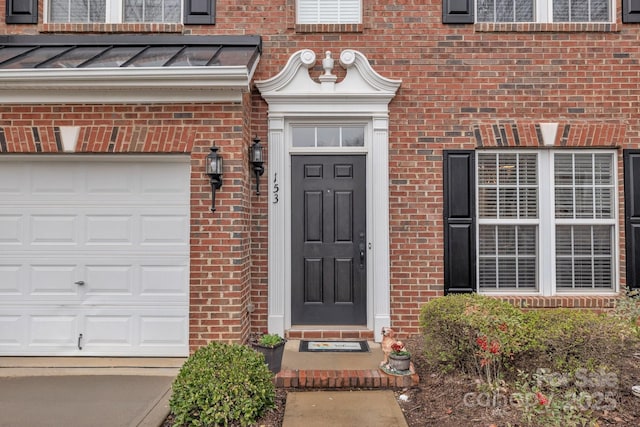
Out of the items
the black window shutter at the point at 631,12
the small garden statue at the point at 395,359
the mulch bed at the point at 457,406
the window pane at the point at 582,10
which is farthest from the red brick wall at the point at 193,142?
the black window shutter at the point at 631,12

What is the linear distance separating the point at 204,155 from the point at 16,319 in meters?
2.76

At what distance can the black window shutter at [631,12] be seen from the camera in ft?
17.6

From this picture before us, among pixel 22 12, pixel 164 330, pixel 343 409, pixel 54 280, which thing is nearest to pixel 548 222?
pixel 343 409

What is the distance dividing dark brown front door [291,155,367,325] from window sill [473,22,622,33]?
7.35ft

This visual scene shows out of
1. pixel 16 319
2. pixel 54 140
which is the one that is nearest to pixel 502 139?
pixel 54 140

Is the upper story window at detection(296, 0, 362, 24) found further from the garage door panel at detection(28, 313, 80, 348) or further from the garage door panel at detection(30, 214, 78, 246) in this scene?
the garage door panel at detection(28, 313, 80, 348)

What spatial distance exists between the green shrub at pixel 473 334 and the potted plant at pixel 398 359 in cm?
25

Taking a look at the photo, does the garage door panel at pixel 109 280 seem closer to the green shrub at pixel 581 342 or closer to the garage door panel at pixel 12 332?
the garage door panel at pixel 12 332

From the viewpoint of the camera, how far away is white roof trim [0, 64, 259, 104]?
14.7ft

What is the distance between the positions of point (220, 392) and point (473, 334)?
2207mm

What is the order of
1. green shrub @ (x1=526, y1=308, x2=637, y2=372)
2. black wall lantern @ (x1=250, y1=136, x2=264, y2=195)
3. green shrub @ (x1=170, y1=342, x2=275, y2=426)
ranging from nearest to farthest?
1. green shrub @ (x1=170, y1=342, x2=275, y2=426)
2. green shrub @ (x1=526, y1=308, x2=637, y2=372)
3. black wall lantern @ (x1=250, y1=136, x2=264, y2=195)

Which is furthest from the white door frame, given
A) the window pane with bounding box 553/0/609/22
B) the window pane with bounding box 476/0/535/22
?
the window pane with bounding box 553/0/609/22

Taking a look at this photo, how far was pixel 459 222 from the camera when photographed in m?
5.29

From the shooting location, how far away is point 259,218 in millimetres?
5309
